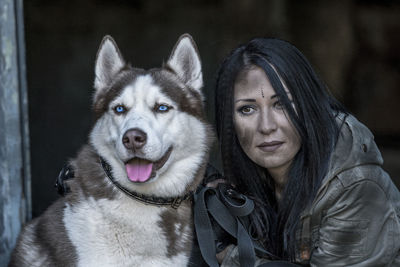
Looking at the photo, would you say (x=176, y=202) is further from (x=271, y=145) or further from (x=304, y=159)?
(x=304, y=159)

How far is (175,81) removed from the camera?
3064 mm

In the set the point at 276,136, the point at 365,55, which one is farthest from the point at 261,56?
the point at 365,55

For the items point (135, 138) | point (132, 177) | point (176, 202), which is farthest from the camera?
point (176, 202)

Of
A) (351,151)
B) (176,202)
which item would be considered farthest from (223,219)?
(351,151)

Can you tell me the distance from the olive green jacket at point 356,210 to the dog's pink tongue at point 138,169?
2.88 ft

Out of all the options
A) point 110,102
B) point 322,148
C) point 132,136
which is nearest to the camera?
point 132,136

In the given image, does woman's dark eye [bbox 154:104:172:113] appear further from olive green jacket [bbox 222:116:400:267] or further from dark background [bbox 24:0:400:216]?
dark background [bbox 24:0:400:216]

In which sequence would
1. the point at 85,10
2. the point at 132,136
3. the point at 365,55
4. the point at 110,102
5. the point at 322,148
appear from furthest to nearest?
the point at 365,55 < the point at 85,10 < the point at 110,102 < the point at 322,148 < the point at 132,136

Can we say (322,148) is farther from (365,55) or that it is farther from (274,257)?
(365,55)

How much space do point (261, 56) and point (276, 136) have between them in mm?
443

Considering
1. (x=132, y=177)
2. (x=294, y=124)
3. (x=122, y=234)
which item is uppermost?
(x=294, y=124)

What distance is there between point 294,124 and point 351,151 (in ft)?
1.07

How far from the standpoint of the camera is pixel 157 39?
271 inches

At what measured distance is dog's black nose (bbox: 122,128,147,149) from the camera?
2.54 meters
